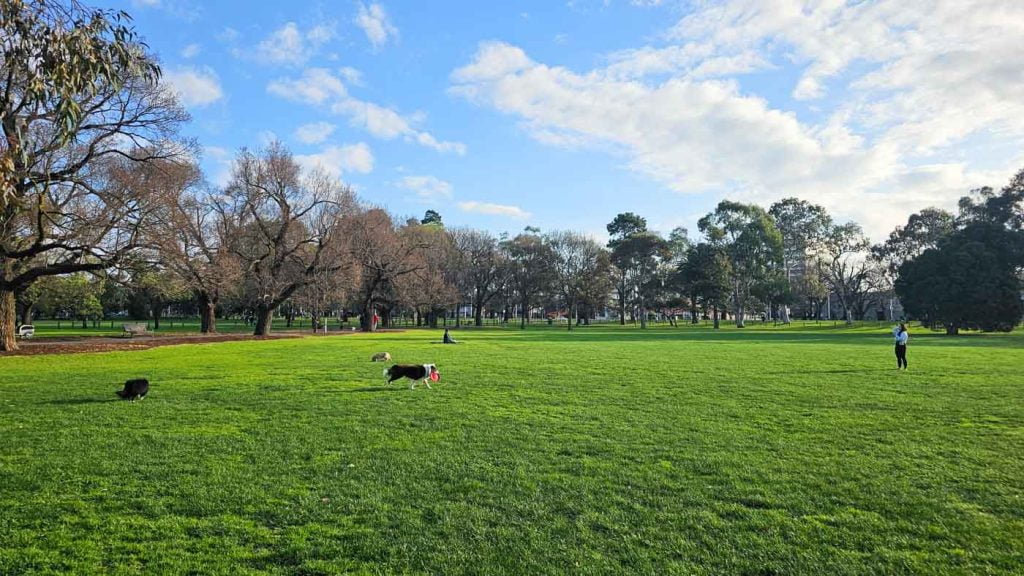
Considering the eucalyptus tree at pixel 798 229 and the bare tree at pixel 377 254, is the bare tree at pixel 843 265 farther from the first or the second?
the bare tree at pixel 377 254

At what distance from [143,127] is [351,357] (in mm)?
14341

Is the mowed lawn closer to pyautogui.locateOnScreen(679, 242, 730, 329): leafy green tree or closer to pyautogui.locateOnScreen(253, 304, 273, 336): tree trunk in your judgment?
pyautogui.locateOnScreen(253, 304, 273, 336): tree trunk

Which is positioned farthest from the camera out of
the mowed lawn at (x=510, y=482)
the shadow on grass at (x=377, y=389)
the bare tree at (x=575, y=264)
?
Answer: the bare tree at (x=575, y=264)

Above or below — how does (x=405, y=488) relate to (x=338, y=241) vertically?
below

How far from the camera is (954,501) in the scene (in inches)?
225

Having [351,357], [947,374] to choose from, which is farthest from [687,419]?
[351,357]

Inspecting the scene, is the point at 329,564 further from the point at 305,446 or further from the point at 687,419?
the point at 687,419

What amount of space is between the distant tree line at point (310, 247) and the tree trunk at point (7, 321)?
102 mm

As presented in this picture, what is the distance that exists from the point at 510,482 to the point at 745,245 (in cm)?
7315

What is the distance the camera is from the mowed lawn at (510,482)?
454cm

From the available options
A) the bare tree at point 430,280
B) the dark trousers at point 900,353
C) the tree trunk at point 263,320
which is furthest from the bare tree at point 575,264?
the dark trousers at point 900,353

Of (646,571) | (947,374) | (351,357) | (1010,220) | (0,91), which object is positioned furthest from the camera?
(1010,220)

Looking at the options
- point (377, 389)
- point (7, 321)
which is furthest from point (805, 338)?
point (7, 321)

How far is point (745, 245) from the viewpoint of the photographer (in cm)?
7225
